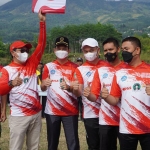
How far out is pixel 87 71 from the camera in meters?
4.70

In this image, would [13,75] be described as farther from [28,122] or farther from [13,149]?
[13,149]

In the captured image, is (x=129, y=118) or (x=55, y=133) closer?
(x=129, y=118)

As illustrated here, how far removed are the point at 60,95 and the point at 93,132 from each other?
73 cm

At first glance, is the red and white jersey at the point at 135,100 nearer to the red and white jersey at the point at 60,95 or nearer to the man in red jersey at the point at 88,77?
the man in red jersey at the point at 88,77

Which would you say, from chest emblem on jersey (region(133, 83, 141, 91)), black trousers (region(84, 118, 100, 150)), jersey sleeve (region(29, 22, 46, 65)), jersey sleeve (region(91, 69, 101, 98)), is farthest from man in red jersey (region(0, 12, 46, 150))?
chest emblem on jersey (region(133, 83, 141, 91))

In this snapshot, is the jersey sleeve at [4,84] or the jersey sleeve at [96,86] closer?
the jersey sleeve at [96,86]

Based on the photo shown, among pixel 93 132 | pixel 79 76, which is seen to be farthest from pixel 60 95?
pixel 93 132

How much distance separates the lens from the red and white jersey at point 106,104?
4.29 m

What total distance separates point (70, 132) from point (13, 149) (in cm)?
86

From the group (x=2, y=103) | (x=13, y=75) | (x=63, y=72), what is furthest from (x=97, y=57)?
(x=2, y=103)

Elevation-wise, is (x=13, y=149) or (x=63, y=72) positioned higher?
(x=63, y=72)

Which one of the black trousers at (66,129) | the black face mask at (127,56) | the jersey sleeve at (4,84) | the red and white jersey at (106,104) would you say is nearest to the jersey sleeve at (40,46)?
the jersey sleeve at (4,84)

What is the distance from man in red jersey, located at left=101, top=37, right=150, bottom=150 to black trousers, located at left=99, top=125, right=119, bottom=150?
0.49m

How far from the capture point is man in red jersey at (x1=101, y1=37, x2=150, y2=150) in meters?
3.69
